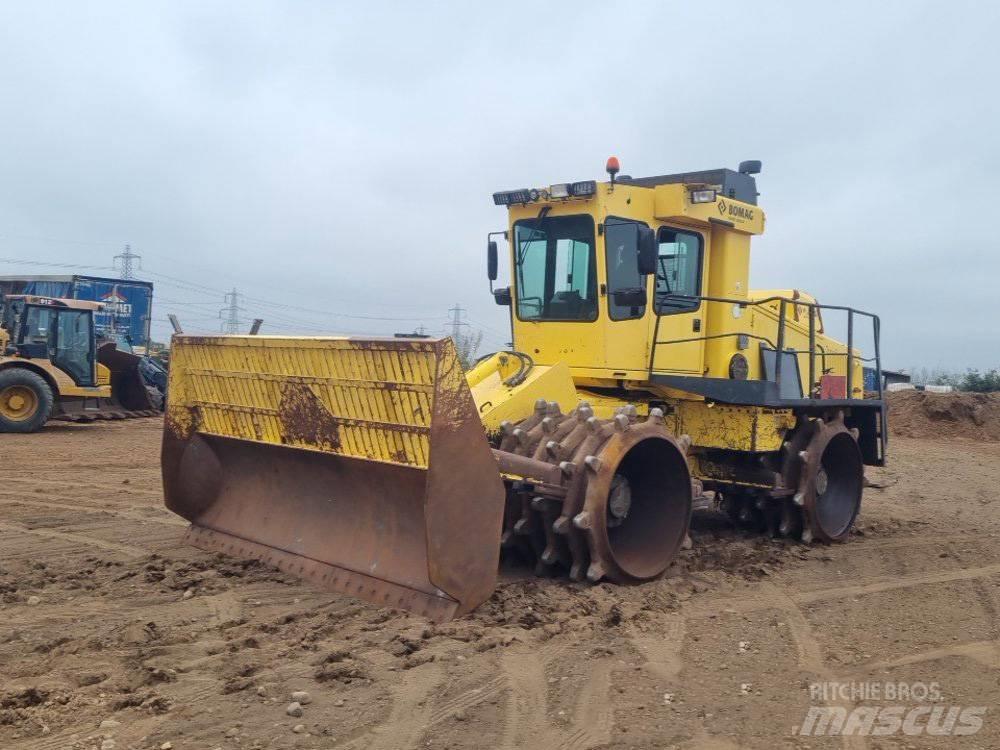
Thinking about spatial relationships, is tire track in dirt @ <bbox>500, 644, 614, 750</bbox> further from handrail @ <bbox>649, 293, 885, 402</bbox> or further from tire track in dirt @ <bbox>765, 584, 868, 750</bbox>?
handrail @ <bbox>649, 293, 885, 402</bbox>

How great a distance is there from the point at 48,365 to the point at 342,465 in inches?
495

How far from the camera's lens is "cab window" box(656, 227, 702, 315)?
741 cm

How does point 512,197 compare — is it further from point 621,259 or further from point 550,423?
point 550,423

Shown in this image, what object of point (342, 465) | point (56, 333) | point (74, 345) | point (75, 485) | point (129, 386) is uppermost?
point (56, 333)

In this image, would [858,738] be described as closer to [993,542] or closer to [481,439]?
[481,439]

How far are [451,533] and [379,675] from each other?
0.90 metres

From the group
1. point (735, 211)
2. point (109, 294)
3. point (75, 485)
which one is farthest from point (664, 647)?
point (109, 294)

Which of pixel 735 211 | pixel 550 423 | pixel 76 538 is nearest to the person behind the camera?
pixel 550 423

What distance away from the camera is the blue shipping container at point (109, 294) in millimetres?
25562

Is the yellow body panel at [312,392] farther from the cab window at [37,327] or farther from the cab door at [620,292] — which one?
the cab window at [37,327]

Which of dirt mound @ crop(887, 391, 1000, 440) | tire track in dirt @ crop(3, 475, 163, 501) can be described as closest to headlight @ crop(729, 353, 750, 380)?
tire track in dirt @ crop(3, 475, 163, 501)

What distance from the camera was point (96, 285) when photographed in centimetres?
2714

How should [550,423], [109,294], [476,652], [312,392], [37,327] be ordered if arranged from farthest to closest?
[109,294] → [37,327] → [550,423] → [312,392] → [476,652]

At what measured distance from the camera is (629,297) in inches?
268
